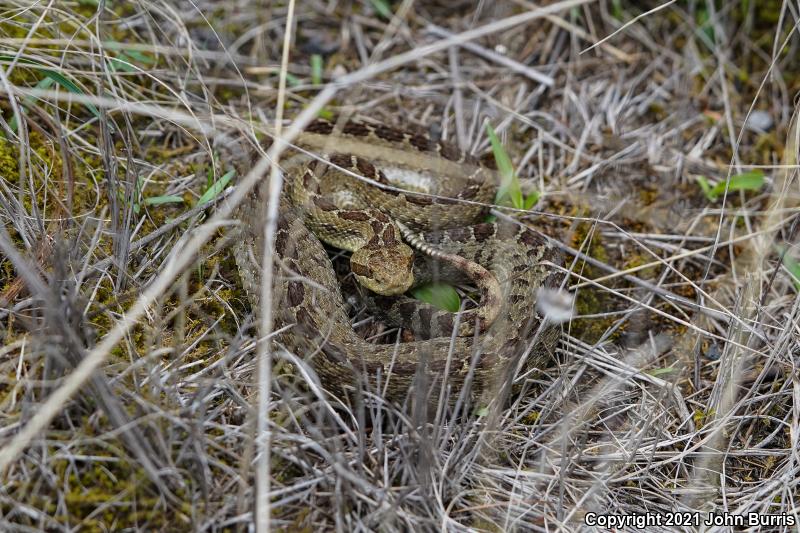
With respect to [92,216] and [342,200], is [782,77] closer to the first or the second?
[342,200]

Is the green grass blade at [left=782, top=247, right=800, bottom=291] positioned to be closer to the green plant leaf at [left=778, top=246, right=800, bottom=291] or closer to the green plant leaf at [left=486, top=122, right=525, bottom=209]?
the green plant leaf at [left=778, top=246, right=800, bottom=291]

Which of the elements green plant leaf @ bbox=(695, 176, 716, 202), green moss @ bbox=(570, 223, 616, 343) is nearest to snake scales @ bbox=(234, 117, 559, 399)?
green moss @ bbox=(570, 223, 616, 343)

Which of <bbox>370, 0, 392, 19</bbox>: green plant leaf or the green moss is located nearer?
the green moss

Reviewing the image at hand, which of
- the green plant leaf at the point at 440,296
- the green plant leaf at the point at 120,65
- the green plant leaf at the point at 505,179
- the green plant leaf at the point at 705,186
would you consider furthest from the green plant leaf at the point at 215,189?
the green plant leaf at the point at 705,186

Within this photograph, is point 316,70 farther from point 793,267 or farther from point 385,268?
point 793,267

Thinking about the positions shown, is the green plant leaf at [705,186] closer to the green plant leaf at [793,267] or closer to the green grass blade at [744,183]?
the green grass blade at [744,183]

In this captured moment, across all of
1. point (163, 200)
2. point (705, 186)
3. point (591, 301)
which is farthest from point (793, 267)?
point (163, 200)
